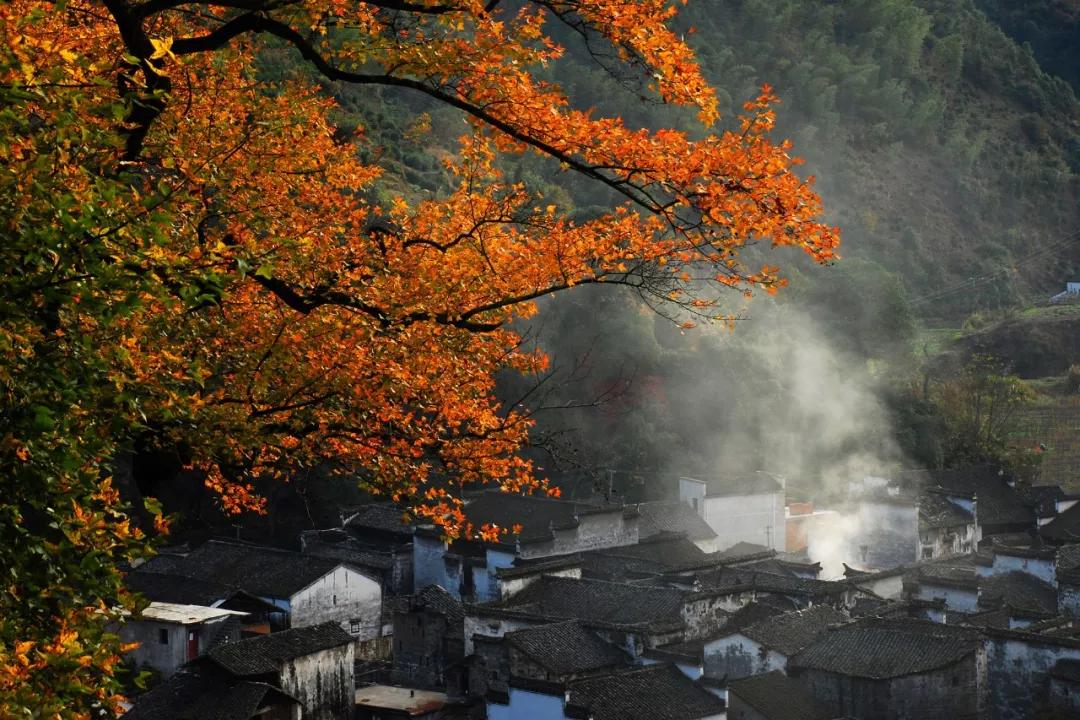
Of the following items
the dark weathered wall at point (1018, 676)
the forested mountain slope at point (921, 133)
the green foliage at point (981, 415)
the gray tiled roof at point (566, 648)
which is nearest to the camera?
the gray tiled roof at point (566, 648)

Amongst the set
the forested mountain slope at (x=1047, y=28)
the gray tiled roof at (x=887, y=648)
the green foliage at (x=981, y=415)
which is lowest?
the gray tiled roof at (x=887, y=648)

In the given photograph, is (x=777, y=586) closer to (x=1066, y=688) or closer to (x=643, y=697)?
(x=1066, y=688)

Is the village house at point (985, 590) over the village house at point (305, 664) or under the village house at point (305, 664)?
over

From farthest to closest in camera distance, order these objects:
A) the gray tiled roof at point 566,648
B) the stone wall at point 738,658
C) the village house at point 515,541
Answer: the village house at point 515,541 < the stone wall at point 738,658 < the gray tiled roof at point 566,648

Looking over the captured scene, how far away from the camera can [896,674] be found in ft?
91.0

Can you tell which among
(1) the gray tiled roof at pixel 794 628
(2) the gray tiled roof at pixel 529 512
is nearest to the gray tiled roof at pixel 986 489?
(2) the gray tiled roof at pixel 529 512

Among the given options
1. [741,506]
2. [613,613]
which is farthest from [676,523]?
[613,613]

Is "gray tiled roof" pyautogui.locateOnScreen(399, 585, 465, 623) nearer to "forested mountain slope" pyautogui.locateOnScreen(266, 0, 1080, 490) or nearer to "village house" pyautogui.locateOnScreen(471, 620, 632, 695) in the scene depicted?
"village house" pyautogui.locateOnScreen(471, 620, 632, 695)

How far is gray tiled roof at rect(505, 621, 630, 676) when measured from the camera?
2803 cm

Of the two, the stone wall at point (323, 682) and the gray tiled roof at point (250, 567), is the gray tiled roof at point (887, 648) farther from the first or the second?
the gray tiled roof at point (250, 567)

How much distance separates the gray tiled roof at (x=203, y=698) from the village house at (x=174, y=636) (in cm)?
453

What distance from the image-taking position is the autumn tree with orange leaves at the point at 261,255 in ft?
20.9

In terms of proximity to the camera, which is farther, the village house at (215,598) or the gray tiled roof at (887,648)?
the village house at (215,598)

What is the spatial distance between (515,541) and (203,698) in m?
13.8
